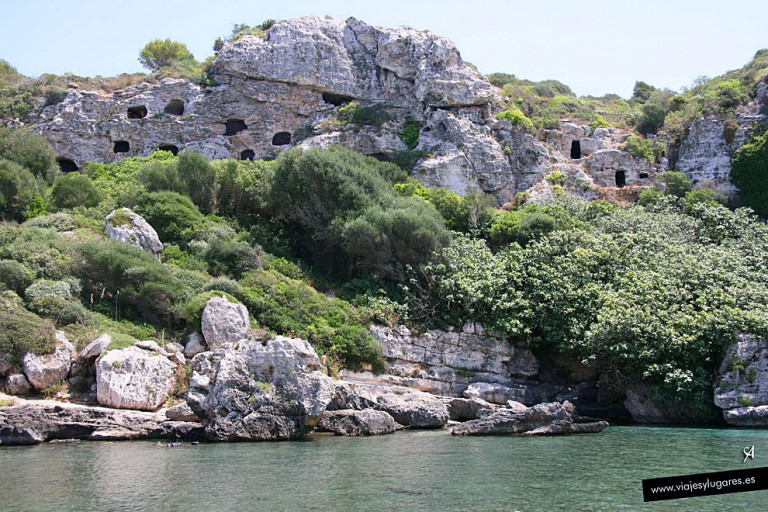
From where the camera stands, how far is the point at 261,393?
20922mm

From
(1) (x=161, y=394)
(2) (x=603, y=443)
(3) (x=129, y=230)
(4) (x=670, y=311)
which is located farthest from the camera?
(3) (x=129, y=230)

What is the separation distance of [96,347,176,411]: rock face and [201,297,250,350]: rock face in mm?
2686

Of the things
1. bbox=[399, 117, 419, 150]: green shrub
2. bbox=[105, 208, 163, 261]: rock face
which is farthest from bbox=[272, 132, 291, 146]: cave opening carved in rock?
bbox=[105, 208, 163, 261]: rock face

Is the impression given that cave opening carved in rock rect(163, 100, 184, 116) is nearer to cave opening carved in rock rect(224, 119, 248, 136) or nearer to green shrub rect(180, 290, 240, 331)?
cave opening carved in rock rect(224, 119, 248, 136)

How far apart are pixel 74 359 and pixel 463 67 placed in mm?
32532

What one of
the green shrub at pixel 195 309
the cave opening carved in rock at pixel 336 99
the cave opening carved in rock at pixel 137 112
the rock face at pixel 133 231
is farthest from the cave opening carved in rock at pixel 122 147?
the green shrub at pixel 195 309

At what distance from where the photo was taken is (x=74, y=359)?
23.3 meters

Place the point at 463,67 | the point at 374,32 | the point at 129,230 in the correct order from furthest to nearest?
the point at 374,32 < the point at 463,67 < the point at 129,230

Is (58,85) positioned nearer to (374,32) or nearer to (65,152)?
(65,152)

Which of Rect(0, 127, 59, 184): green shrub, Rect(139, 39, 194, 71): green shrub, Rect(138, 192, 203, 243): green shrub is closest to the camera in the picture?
Rect(138, 192, 203, 243): green shrub

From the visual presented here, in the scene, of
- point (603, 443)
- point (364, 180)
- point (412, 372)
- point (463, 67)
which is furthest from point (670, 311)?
point (463, 67)

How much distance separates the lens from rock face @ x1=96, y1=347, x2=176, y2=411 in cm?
2186

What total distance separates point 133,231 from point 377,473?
19.5 meters
